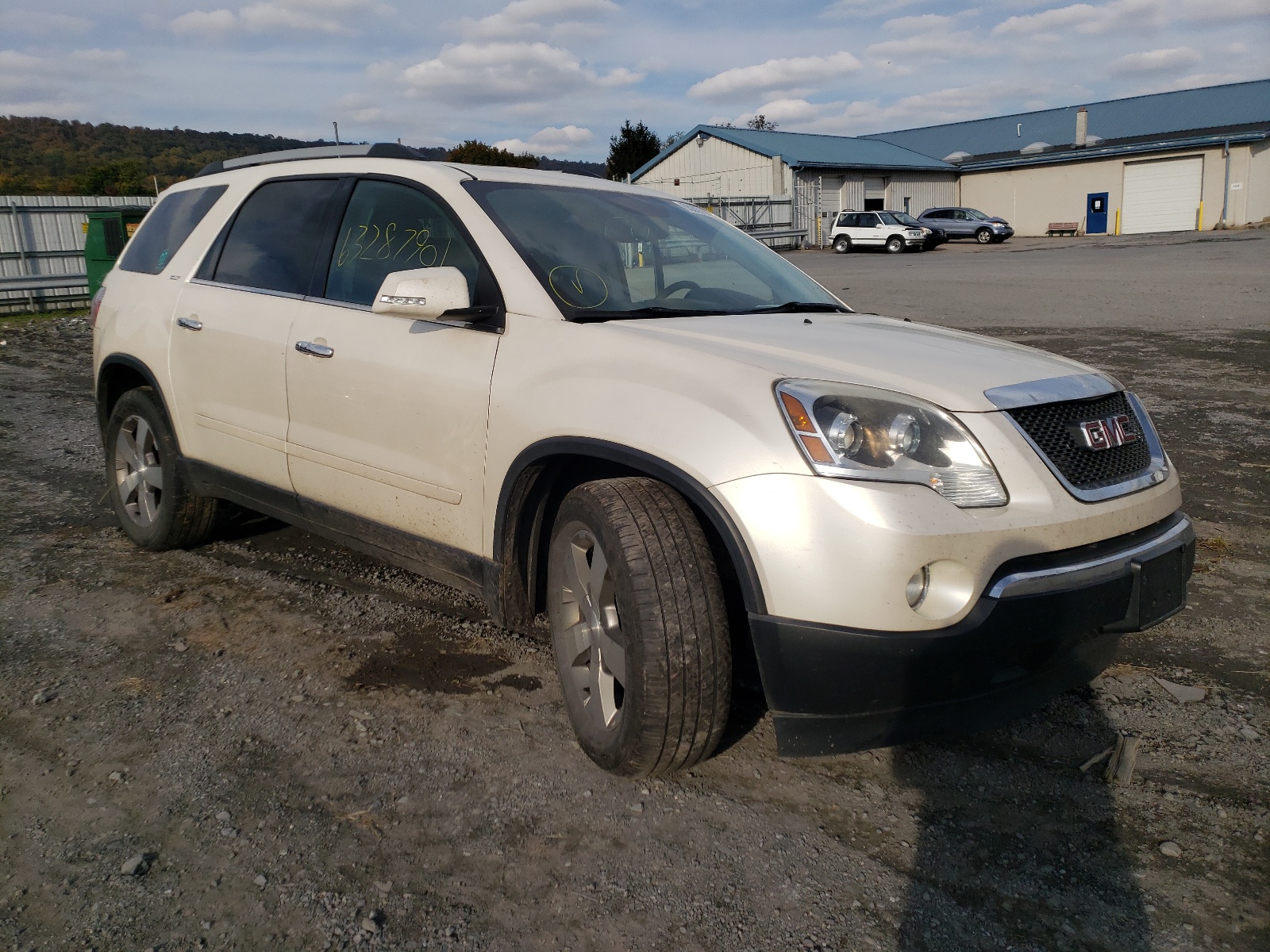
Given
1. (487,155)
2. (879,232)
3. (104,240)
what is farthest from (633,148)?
(104,240)

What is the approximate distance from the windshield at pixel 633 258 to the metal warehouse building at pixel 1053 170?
3540cm

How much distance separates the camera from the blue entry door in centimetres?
4600

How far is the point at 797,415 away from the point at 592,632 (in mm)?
911

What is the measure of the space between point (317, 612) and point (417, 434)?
1.24m

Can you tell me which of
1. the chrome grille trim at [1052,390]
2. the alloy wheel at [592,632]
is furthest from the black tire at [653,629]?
the chrome grille trim at [1052,390]

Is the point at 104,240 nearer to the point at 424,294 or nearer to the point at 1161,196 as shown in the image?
the point at 424,294

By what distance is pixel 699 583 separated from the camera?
2555 millimetres

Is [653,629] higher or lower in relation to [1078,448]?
lower

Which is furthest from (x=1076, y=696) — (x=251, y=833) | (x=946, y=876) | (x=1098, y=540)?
(x=251, y=833)

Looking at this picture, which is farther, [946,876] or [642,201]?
[642,201]

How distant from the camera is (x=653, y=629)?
Result: 2520 millimetres

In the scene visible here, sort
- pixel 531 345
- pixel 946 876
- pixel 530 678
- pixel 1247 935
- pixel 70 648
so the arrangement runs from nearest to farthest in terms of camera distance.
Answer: pixel 1247 935
pixel 946 876
pixel 531 345
pixel 530 678
pixel 70 648

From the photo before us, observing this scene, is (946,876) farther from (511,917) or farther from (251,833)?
(251,833)

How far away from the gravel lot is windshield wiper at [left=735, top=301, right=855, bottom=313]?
139 centimetres
